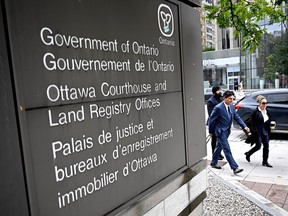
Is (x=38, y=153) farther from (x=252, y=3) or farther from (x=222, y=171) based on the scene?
(x=222, y=171)

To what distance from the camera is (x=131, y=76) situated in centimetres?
224

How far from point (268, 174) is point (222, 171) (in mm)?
952

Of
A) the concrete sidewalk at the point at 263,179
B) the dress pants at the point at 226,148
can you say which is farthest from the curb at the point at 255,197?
the dress pants at the point at 226,148

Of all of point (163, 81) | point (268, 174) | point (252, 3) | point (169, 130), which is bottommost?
point (268, 174)

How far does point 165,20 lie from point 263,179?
4502 millimetres

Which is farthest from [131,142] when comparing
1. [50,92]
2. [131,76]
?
[50,92]

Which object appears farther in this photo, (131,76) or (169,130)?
(169,130)

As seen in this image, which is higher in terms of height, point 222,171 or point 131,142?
point 131,142

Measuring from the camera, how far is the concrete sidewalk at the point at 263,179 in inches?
183

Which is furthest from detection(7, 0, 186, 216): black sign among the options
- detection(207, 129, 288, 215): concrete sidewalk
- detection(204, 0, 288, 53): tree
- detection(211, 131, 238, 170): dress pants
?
detection(211, 131, 238, 170): dress pants

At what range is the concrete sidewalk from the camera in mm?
4648

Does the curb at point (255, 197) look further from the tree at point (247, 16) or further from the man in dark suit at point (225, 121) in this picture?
the tree at point (247, 16)

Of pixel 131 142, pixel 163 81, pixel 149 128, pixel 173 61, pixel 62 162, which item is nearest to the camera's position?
pixel 62 162

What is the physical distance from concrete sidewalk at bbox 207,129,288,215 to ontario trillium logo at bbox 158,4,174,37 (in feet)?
10.2
